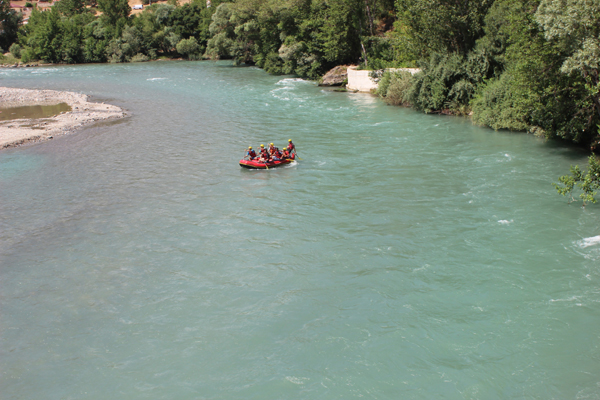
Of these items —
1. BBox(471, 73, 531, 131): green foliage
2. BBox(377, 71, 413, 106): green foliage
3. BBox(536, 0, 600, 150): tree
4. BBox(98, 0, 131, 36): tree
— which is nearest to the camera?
BBox(536, 0, 600, 150): tree

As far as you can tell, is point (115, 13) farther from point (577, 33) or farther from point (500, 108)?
point (577, 33)

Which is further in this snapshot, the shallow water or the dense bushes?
the shallow water

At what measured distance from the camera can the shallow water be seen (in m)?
39.8

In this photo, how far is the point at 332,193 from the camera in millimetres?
20797

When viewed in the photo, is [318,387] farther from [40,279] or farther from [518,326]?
[40,279]

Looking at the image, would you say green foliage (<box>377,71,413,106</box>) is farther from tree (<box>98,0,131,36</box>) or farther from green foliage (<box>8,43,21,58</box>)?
green foliage (<box>8,43,21,58</box>)

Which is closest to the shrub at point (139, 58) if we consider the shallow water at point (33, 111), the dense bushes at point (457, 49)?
the dense bushes at point (457, 49)

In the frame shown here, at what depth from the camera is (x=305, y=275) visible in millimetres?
14750

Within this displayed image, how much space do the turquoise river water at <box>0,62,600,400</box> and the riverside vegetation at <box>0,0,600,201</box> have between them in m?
2.32

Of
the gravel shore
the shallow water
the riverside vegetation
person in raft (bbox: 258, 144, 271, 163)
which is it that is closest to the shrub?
the riverside vegetation

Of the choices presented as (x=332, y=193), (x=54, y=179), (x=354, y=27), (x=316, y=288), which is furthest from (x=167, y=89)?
(x=316, y=288)

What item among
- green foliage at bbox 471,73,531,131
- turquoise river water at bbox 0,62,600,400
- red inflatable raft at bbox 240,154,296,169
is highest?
green foliage at bbox 471,73,531,131

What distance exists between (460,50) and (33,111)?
3516 cm

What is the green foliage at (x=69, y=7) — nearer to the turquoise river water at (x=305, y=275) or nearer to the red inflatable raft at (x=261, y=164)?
the turquoise river water at (x=305, y=275)
